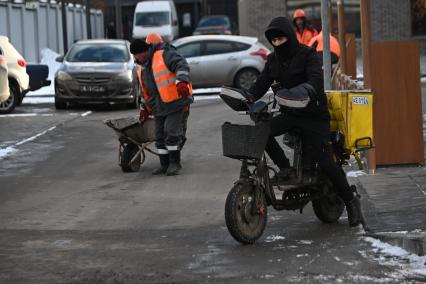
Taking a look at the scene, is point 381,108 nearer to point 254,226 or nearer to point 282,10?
point 254,226

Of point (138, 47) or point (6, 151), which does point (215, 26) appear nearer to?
point (6, 151)

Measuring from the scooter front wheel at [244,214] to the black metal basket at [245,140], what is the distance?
0.24 m

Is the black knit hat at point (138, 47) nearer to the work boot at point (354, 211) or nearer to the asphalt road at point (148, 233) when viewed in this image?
the asphalt road at point (148, 233)

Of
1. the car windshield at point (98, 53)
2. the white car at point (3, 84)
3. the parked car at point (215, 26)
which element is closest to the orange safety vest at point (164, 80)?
the white car at point (3, 84)

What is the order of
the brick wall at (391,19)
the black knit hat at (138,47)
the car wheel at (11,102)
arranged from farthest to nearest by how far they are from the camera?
1. the brick wall at (391,19)
2. the car wheel at (11,102)
3. the black knit hat at (138,47)

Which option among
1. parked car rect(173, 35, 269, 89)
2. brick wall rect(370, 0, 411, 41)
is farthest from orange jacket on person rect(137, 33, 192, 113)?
brick wall rect(370, 0, 411, 41)

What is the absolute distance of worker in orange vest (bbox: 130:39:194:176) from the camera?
13359 mm

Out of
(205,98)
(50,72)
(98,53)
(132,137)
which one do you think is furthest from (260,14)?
(132,137)

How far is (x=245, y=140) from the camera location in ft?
28.3

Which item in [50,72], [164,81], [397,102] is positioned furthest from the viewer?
[50,72]

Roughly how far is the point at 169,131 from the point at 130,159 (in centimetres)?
77

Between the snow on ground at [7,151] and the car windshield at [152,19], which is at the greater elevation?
the car windshield at [152,19]

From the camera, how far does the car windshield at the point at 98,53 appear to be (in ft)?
81.7

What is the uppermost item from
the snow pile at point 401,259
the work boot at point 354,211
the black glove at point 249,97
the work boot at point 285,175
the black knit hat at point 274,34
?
the black knit hat at point 274,34
